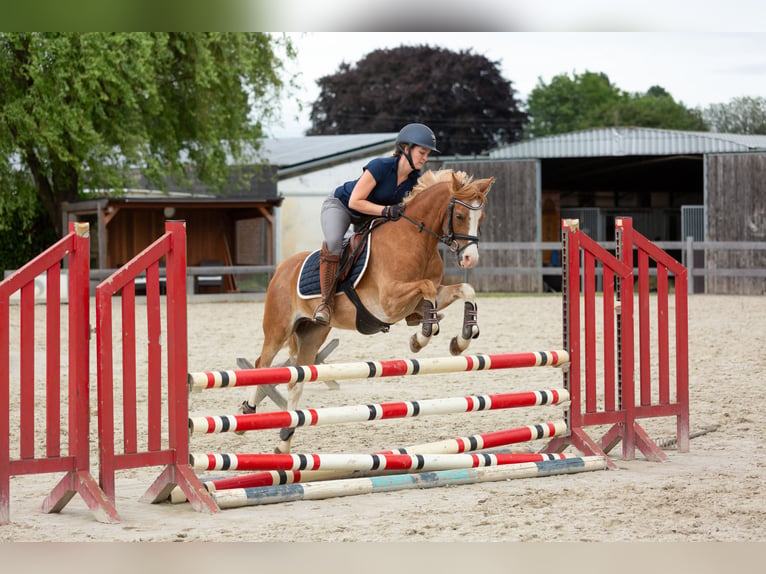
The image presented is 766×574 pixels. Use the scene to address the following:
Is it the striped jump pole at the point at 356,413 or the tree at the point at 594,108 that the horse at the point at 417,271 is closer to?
the striped jump pole at the point at 356,413

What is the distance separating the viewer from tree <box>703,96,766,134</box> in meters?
45.0

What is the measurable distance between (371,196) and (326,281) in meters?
0.51

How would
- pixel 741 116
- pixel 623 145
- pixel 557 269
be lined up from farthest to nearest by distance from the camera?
pixel 741 116
pixel 623 145
pixel 557 269

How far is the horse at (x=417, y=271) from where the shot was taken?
4.79 meters

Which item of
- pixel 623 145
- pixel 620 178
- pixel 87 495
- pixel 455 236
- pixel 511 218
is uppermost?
pixel 623 145

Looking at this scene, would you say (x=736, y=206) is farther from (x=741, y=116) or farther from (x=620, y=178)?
(x=741, y=116)

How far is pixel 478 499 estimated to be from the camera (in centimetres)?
429

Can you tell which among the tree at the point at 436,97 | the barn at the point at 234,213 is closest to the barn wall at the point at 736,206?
the barn at the point at 234,213

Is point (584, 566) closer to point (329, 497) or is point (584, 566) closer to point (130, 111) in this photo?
point (329, 497)

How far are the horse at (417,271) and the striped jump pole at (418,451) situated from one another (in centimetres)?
45

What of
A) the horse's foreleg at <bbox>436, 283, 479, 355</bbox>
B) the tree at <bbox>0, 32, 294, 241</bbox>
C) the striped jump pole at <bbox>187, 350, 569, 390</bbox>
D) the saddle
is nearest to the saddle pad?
the saddle

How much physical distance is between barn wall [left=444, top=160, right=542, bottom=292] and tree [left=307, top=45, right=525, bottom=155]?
18.0 meters

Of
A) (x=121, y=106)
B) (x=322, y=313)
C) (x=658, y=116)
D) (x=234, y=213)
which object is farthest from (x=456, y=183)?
(x=658, y=116)

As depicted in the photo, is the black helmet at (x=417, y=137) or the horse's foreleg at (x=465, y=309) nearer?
the horse's foreleg at (x=465, y=309)
